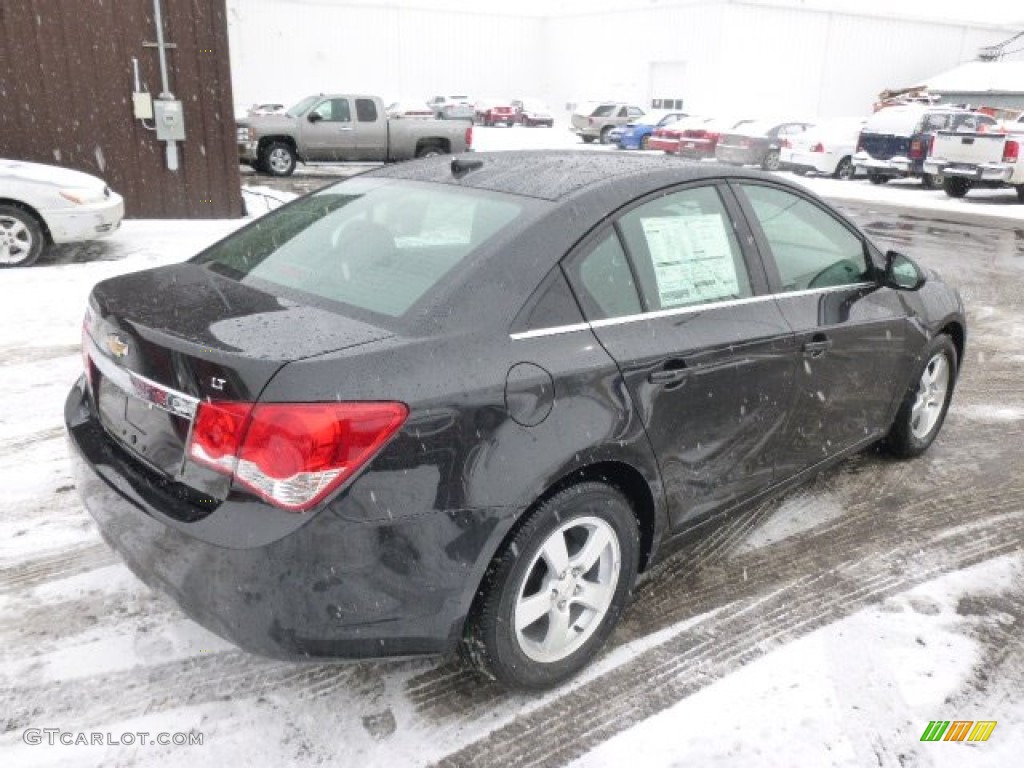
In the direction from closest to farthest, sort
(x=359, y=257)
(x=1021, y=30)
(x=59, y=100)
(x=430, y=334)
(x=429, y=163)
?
(x=430, y=334) → (x=359, y=257) → (x=429, y=163) → (x=59, y=100) → (x=1021, y=30)

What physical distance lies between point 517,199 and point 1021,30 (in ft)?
173

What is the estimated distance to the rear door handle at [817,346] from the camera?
3.11 meters

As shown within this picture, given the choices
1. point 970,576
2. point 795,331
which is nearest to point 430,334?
point 795,331

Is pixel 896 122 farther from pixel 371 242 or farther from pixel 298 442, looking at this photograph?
pixel 298 442

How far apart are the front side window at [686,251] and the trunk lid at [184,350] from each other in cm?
96

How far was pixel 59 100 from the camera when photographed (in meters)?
9.84

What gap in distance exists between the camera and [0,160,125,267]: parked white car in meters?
7.68

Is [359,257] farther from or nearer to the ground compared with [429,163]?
nearer to the ground

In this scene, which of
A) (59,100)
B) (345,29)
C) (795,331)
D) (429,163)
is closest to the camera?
(795,331)

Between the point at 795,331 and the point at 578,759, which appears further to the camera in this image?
the point at 795,331

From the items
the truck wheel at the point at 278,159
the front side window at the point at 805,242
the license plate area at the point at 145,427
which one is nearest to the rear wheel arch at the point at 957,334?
the front side window at the point at 805,242

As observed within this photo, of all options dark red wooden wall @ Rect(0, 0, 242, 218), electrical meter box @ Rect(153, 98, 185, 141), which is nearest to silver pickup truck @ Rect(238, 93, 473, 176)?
dark red wooden wall @ Rect(0, 0, 242, 218)

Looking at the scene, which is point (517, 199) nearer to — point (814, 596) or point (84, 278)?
point (814, 596)

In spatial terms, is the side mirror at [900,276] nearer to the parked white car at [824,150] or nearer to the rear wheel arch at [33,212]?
Answer: the rear wheel arch at [33,212]
